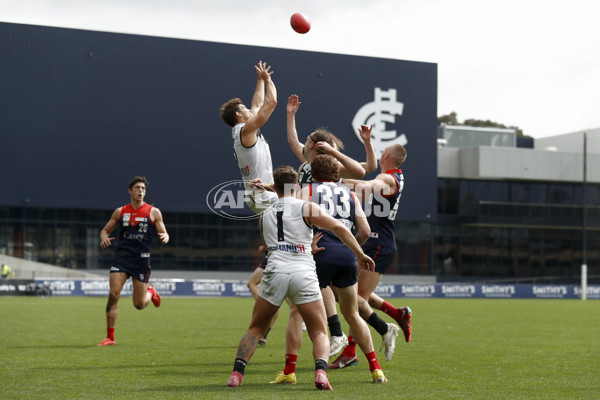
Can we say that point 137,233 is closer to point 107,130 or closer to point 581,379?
point 581,379

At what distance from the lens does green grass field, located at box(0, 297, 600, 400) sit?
25.4 feet

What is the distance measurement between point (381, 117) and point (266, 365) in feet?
151

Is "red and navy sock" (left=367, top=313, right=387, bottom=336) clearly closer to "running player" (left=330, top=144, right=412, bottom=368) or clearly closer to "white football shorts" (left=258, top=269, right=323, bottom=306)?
"running player" (left=330, top=144, right=412, bottom=368)

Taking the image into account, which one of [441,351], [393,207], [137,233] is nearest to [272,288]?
[393,207]

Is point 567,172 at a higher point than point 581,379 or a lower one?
higher

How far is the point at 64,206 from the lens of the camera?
165ft

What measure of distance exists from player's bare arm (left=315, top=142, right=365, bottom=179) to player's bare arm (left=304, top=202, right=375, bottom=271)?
1170 mm

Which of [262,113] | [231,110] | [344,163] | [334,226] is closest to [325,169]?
[334,226]

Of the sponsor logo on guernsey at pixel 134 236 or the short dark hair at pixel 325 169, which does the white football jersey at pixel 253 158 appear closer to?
the short dark hair at pixel 325 169

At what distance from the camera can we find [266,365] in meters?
10.2

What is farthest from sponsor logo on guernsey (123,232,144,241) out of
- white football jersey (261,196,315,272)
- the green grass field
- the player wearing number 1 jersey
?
white football jersey (261,196,315,272)

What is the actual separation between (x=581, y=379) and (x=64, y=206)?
44867 mm

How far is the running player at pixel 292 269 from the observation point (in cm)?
780

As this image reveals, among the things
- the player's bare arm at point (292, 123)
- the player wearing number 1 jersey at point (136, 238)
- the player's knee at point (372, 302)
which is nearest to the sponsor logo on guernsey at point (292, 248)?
the player's bare arm at point (292, 123)
